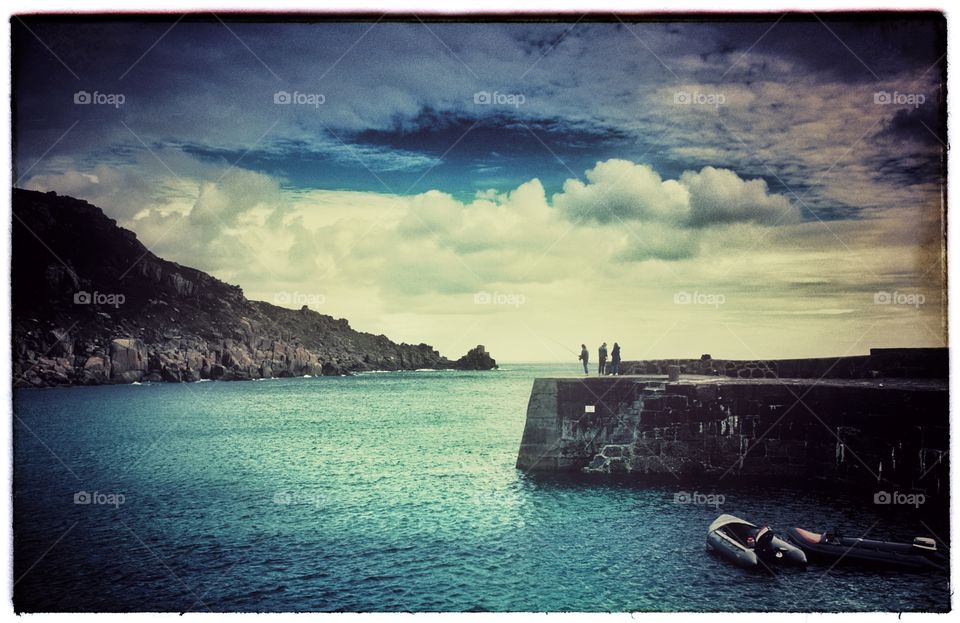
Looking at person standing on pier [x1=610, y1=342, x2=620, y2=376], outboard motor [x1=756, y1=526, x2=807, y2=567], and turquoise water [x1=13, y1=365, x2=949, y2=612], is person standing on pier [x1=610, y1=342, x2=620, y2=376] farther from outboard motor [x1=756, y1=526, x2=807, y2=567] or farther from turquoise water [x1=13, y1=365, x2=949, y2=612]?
outboard motor [x1=756, y1=526, x2=807, y2=567]

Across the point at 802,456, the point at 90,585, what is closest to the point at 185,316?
the point at 90,585

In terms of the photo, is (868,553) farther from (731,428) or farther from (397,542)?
(397,542)

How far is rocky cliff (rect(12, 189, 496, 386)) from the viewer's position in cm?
1189

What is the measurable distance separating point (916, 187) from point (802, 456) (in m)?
4.70

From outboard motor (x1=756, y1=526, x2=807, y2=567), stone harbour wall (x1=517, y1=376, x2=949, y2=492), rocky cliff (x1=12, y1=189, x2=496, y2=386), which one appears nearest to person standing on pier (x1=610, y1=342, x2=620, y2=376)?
stone harbour wall (x1=517, y1=376, x2=949, y2=492)

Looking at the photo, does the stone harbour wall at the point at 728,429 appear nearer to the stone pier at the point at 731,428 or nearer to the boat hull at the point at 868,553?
the stone pier at the point at 731,428

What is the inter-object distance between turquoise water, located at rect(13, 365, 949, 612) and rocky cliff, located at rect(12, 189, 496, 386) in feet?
7.80

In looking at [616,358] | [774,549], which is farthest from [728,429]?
[774,549]

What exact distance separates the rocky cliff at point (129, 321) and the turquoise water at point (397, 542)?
238cm

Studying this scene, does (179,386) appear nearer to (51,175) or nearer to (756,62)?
(51,175)

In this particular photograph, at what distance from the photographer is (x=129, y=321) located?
117 feet

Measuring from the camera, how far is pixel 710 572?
863cm

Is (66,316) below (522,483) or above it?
above

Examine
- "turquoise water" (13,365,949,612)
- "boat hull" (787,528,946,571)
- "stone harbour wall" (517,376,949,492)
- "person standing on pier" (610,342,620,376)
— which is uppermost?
"person standing on pier" (610,342,620,376)
